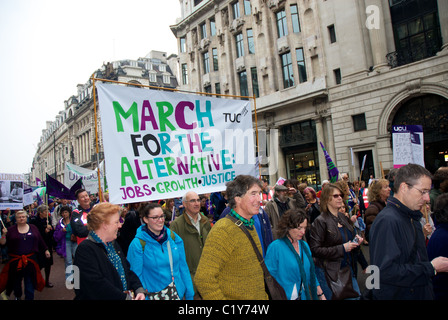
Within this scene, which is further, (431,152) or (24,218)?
(431,152)

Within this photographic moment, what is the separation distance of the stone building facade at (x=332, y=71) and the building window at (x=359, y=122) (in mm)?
62

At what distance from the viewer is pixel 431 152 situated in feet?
55.5

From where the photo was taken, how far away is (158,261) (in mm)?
3371

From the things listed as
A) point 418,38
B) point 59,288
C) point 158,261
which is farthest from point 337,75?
point 158,261

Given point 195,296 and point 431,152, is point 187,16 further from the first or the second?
point 195,296

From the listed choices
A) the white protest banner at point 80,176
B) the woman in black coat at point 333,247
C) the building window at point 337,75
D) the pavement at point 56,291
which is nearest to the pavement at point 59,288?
the pavement at point 56,291

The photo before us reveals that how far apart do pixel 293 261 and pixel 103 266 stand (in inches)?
71.3

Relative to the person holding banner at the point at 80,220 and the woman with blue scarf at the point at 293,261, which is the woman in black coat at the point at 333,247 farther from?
the person holding banner at the point at 80,220

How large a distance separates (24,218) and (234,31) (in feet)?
78.0

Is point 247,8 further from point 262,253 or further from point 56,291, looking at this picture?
point 262,253

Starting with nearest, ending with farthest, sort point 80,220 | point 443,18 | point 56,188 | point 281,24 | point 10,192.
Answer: point 80,220 → point 10,192 → point 56,188 → point 443,18 → point 281,24

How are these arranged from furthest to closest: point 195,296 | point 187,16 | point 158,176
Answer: point 187,16 < point 158,176 < point 195,296

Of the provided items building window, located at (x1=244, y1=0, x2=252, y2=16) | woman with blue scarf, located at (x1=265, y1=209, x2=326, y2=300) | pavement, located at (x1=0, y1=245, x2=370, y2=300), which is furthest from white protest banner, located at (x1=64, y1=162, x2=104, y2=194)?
building window, located at (x1=244, y1=0, x2=252, y2=16)
